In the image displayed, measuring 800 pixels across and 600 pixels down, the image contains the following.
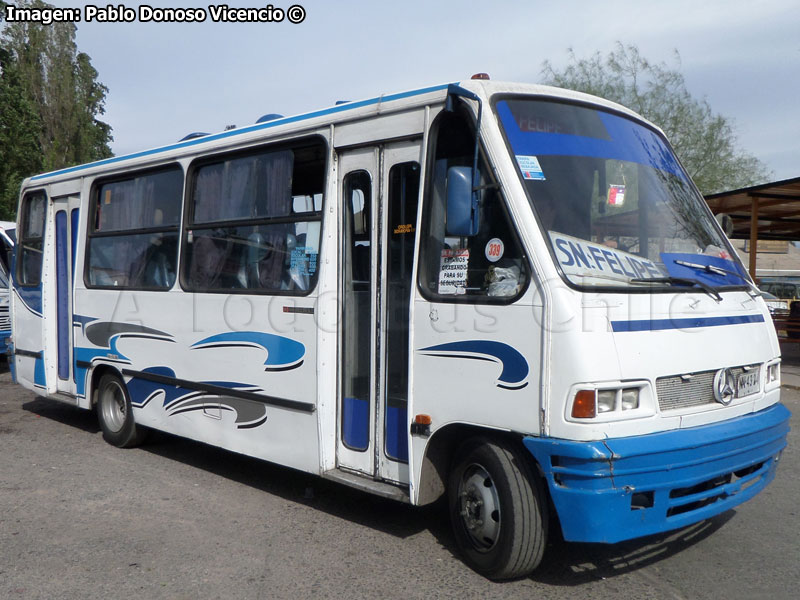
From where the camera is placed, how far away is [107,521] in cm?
529

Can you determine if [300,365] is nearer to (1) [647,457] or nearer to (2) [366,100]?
(2) [366,100]

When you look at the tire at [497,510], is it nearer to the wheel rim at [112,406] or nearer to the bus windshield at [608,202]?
the bus windshield at [608,202]

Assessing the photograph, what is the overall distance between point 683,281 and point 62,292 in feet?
21.6

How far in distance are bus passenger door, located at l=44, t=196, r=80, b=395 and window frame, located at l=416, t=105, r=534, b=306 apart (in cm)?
495

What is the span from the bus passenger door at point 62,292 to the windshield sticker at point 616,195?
5.83m

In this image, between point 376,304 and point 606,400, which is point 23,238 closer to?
point 376,304

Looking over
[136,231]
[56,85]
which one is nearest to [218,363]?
[136,231]

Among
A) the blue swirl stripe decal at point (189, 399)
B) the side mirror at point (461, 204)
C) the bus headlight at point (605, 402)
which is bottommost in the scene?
the blue swirl stripe decal at point (189, 399)

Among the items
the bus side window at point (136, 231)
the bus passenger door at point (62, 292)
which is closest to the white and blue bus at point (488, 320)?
the bus side window at point (136, 231)

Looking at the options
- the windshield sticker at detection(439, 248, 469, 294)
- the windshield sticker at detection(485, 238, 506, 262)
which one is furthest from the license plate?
the windshield sticker at detection(439, 248, 469, 294)

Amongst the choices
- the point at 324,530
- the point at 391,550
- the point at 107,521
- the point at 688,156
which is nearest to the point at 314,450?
the point at 324,530

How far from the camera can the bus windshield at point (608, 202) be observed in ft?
13.5

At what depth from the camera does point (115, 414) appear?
300 inches

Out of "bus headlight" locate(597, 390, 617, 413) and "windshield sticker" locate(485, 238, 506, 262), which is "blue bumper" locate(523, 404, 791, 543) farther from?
"windshield sticker" locate(485, 238, 506, 262)
